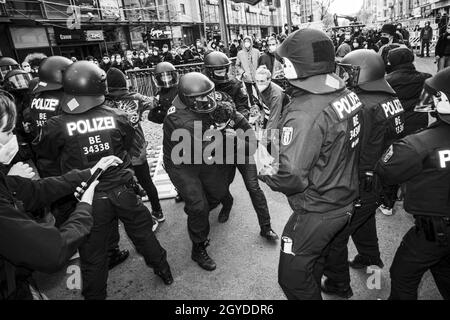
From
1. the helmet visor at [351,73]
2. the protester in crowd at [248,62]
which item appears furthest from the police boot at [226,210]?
the protester in crowd at [248,62]

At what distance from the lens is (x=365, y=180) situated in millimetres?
2488

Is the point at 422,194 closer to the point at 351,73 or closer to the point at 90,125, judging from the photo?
the point at 351,73

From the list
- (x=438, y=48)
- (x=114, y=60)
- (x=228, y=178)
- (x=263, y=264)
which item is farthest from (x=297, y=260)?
(x=114, y=60)

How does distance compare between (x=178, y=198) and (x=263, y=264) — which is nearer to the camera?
(x=263, y=264)

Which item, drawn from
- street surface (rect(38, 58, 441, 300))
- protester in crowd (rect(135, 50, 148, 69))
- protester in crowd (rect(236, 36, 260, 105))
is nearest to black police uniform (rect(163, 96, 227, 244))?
street surface (rect(38, 58, 441, 300))

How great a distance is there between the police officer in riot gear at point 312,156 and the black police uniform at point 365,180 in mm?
457

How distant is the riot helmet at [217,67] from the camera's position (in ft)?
15.0

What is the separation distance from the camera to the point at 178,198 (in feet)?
16.6

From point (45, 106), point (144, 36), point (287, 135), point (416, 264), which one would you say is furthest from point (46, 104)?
point (144, 36)

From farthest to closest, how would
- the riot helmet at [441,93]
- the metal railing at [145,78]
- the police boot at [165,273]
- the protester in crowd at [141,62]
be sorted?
1. the protester in crowd at [141,62]
2. the metal railing at [145,78]
3. the police boot at [165,273]
4. the riot helmet at [441,93]

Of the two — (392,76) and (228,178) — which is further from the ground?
(392,76)

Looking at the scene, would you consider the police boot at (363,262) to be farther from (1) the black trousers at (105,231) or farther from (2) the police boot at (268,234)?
(1) the black trousers at (105,231)

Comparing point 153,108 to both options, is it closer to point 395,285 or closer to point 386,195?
point 386,195

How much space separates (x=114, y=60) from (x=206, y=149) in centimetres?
1413
